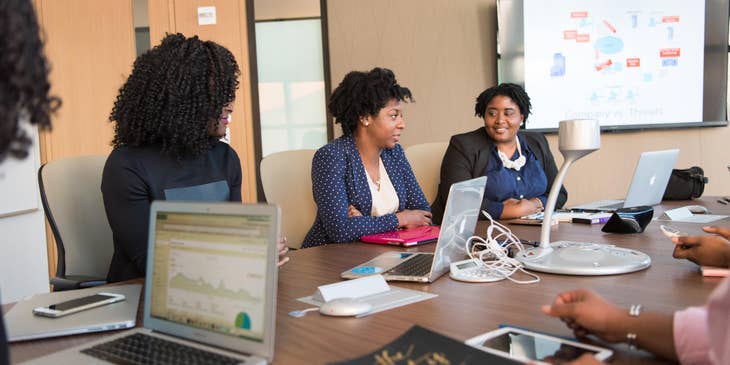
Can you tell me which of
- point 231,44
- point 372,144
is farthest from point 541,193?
point 231,44

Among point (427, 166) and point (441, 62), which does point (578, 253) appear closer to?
point (427, 166)

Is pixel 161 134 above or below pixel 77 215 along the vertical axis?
above

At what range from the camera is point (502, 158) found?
3146 millimetres

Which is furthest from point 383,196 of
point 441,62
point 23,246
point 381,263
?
point 23,246

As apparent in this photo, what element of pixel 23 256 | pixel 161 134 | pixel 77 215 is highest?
pixel 161 134

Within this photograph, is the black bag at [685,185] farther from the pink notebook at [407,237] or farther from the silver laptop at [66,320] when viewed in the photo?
the silver laptop at [66,320]

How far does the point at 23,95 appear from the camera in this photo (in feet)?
2.54

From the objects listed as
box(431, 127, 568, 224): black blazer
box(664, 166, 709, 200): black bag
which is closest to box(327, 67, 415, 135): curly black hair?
box(431, 127, 568, 224): black blazer

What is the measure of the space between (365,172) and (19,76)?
1.88m

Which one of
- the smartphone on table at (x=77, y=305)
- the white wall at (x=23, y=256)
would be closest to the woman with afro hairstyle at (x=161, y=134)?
the smartphone on table at (x=77, y=305)

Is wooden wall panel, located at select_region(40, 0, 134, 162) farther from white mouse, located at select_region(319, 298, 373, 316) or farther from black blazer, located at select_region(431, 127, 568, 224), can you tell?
white mouse, located at select_region(319, 298, 373, 316)

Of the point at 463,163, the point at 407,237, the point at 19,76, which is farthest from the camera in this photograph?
the point at 463,163

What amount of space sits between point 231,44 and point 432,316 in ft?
11.0

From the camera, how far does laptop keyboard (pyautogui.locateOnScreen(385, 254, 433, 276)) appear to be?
5.11 feet
